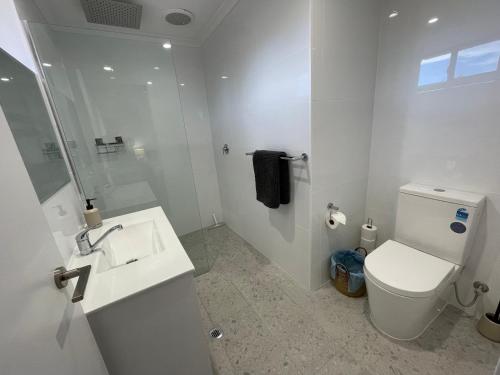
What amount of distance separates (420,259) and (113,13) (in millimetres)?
3000

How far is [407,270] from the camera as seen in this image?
50.7 inches

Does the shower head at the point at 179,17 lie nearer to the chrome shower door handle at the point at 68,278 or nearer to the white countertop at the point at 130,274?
the white countertop at the point at 130,274

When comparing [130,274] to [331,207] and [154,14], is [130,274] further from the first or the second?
[154,14]

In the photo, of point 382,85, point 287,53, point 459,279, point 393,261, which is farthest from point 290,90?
point 459,279

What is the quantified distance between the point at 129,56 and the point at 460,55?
254cm

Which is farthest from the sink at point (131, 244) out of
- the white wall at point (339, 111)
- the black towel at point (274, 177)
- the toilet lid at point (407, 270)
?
the toilet lid at point (407, 270)

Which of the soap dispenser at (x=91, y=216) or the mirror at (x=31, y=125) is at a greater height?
the mirror at (x=31, y=125)

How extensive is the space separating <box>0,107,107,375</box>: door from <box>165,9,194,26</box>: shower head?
193 cm

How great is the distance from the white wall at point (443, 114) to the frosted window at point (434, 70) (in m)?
0.02

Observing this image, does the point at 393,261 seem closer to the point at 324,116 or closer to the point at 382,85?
the point at 324,116

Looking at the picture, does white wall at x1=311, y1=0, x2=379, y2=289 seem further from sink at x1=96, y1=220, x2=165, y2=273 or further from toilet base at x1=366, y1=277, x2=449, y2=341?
sink at x1=96, y1=220, x2=165, y2=273

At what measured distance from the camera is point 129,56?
76.7 inches

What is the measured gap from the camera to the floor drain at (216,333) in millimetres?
1430

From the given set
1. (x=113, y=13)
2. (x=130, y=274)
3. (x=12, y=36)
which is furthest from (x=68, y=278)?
(x=113, y=13)
